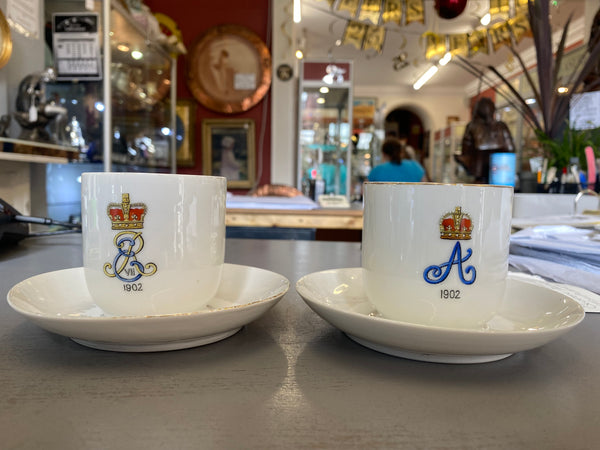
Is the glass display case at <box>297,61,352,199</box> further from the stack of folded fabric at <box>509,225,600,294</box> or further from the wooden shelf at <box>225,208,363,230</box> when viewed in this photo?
the stack of folded fabric at <box>509,225,600,294</box>

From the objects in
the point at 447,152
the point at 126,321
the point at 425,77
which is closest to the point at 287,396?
the point at 126,321

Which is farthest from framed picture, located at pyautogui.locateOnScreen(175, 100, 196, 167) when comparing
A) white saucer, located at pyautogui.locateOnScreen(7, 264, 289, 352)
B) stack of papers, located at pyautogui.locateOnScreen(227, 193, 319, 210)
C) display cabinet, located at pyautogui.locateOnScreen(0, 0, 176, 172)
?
white saucer, located at pyautogui.locateOnScreen(7, 264, 289, 352)

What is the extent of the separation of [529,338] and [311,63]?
3.74 metres

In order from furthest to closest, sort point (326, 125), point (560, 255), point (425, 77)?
point (425, 77) → point (326, 125) → point (560, 255)

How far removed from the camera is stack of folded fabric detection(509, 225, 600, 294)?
0.58 metres

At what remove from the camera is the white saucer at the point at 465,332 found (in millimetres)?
263

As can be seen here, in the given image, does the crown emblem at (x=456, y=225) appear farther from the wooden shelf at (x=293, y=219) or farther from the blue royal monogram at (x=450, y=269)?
the wooden shelf at (x=293, y=219)

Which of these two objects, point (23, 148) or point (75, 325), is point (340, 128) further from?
point (75, 325)

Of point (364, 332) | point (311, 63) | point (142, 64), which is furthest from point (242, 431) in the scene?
point (311, 63)

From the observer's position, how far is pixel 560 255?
656mm

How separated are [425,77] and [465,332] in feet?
29.4

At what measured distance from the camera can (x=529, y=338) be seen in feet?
0.87

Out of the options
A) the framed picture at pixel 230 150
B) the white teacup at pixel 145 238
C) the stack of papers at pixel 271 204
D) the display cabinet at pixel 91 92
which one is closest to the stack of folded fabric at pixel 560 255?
the white teacup at pixel 145 238

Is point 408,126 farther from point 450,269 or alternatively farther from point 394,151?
point 450,269
